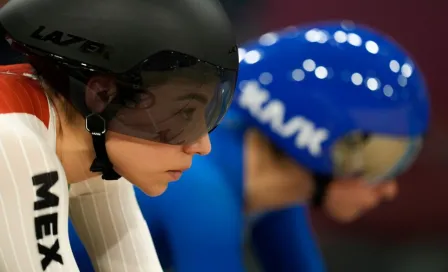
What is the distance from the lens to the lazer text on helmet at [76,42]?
73 centimetres

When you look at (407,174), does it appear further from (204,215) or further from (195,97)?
(195,97)

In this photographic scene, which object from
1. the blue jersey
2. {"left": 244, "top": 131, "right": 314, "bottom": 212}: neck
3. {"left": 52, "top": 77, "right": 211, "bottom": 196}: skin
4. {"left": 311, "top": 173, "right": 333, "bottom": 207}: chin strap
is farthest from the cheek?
{"left": 311, "top": 173, "right": 333, "bottom": 207}: chin strap

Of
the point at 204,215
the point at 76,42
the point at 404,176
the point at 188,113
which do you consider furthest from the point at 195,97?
the point at 404,176

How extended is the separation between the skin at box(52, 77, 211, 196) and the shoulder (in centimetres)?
2

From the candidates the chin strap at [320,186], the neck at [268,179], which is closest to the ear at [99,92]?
the neck at [268,179]

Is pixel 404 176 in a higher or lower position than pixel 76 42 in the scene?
lower

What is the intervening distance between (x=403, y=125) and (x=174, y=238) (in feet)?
1.42

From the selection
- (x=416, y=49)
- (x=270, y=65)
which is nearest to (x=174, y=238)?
(x=270, y=65)

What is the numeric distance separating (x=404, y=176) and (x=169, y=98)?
1956mm

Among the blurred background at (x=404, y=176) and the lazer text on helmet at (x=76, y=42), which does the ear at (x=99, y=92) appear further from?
the blurred background at (x=404, y=176)

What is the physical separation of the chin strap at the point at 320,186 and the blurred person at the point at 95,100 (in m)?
0.61

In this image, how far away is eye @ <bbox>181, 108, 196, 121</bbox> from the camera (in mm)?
774

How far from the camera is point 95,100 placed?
763mm

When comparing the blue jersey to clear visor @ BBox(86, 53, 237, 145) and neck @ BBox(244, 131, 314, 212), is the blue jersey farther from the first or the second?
clear visor @ BBox(86, 53, 237, 145)
